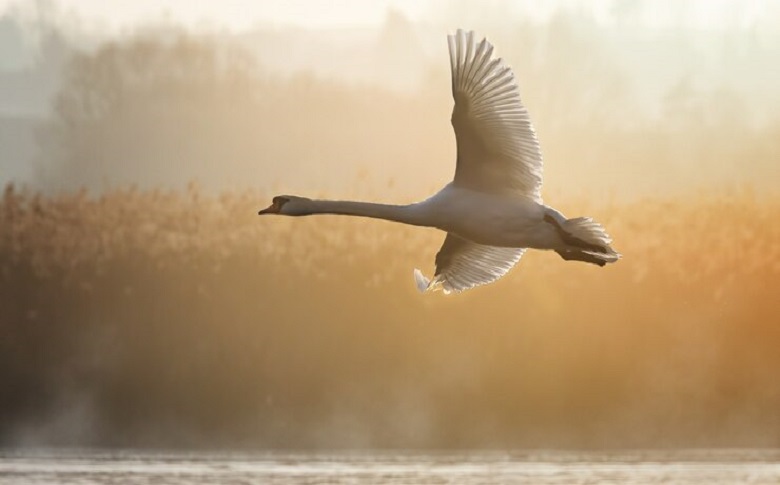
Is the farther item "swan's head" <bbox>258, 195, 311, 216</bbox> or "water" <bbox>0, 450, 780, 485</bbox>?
"water" <bbox>0, 450, 780, 485</bbox>

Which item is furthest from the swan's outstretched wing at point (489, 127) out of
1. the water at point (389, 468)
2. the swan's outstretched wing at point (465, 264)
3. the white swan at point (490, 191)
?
the water at point (389, 468)

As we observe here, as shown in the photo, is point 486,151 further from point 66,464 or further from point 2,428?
point 2,428

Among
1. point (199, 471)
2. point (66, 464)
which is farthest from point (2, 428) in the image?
point (199, 471)

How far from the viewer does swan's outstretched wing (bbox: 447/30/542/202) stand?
645 inches

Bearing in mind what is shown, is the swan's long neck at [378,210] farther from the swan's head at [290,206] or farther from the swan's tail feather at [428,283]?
the swan's tail feather at [428,283]

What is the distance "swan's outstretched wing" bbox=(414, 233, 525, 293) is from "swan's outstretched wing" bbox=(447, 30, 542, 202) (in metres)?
1.42

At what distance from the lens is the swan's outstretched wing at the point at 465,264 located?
18359 millimetres

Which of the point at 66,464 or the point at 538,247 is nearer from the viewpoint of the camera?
the point at 538,247

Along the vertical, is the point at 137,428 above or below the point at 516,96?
below

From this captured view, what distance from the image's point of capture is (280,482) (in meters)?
59.0

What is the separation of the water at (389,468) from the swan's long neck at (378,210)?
135ft

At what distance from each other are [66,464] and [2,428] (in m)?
11.6

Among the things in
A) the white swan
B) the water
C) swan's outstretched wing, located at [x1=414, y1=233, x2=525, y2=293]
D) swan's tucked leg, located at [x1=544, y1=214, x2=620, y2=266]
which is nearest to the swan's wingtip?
swan's outstretched wing, located at [x1=414, y1=233, x2=525, y2=293]

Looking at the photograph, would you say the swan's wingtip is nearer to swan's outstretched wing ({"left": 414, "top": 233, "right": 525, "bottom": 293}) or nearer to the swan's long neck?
swan's outstretched wing ({"left": 414, "top": 233, "right": 525, "bottom": 293})
